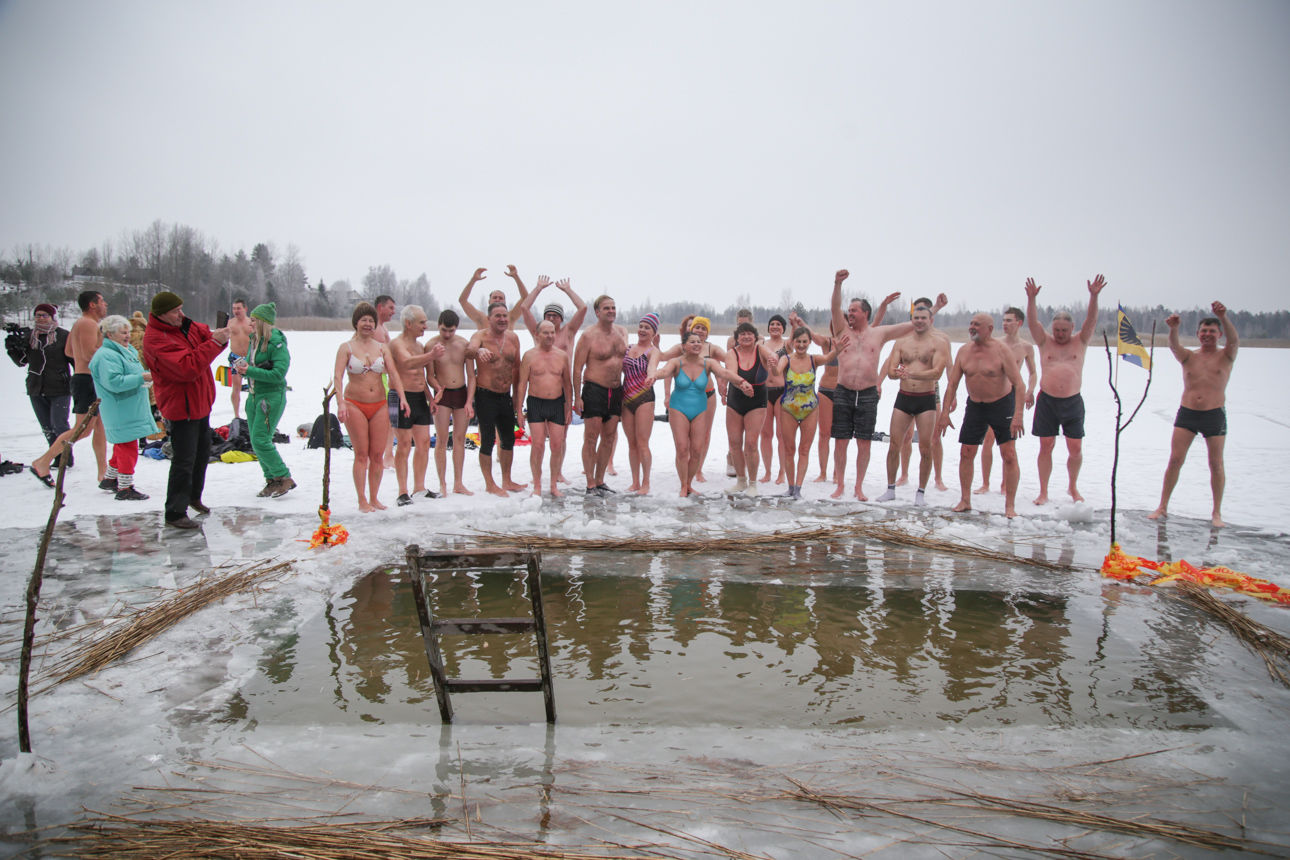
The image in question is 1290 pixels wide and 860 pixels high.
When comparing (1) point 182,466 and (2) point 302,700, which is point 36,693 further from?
(1) point 182,466

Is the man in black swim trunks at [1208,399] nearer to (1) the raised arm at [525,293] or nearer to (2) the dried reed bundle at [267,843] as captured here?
(1) the raised arm at [525,293]

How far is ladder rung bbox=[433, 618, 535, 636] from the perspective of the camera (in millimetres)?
2984

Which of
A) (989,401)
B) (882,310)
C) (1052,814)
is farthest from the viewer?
(882,310)

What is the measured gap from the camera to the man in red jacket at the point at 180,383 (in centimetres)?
614

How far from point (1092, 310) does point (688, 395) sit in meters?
4.14

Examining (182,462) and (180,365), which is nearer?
(180,365)

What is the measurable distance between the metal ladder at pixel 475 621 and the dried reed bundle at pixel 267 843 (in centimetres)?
72

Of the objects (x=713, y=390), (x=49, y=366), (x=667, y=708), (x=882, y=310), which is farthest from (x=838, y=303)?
(x=49, y=366)

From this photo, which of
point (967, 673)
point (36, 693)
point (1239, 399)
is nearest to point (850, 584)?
point (967, 673)

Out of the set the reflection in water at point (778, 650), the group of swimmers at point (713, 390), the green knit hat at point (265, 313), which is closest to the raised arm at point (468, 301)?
the group of swimmers at point (713, 390)

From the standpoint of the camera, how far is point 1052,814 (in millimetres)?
2562

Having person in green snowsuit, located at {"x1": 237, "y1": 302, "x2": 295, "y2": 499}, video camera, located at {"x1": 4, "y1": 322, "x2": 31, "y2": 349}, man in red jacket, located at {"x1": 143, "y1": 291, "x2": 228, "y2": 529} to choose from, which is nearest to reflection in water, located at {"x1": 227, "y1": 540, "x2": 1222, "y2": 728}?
man in red jacket, located at {"x1": 143, "y1": 291, "x2": 228, "y2": 529}

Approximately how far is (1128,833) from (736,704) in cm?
155

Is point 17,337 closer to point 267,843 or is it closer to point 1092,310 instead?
point 267,843
